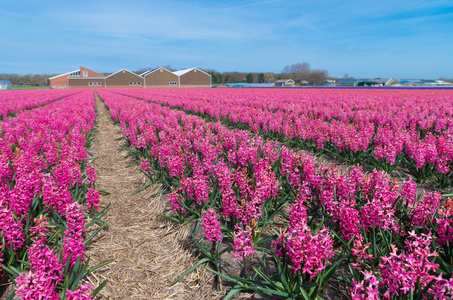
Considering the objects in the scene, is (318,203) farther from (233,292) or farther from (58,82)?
(58,82)

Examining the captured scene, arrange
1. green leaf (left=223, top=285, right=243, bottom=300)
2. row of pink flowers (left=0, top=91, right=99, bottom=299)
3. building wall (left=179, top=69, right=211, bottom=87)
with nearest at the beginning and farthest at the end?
1. row of pink flowers (left=0, top=91, right=99, bottom=299)
2. green leaf (left=223, top=285, right=243, bottom=300)
3. building wall (left=179, top=69, right=211, bottom=87)

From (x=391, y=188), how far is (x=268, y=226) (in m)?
1.92

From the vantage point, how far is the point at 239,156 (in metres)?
5.66

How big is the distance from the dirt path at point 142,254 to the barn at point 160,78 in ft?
337

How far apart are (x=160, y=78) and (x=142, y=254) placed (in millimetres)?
106080

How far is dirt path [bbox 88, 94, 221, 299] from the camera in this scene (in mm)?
3482

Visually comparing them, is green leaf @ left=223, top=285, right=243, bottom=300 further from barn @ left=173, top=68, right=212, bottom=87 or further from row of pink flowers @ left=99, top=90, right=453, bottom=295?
barn @ left=173, top=68, right=212, bottom=87

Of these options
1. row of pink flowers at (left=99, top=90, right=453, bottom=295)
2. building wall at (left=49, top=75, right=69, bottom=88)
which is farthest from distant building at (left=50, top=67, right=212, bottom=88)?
row of pink flowers at (left=99, top=90, right=453, bottom=295)

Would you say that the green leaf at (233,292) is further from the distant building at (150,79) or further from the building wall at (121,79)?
the building wall at (121,79)

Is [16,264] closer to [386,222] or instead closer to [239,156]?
[239,156]

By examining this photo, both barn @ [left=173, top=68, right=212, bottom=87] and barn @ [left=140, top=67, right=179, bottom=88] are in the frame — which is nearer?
barn @ [left=140, top=67, right=179, bottom=88]

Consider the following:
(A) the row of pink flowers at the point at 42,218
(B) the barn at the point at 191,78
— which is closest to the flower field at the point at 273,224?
(A) the row of pink flowers at the point at 42,218

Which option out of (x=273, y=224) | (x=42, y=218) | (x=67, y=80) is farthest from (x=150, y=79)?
(x=42, y=218)

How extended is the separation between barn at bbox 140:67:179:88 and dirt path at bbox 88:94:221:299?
10263 centimetres
